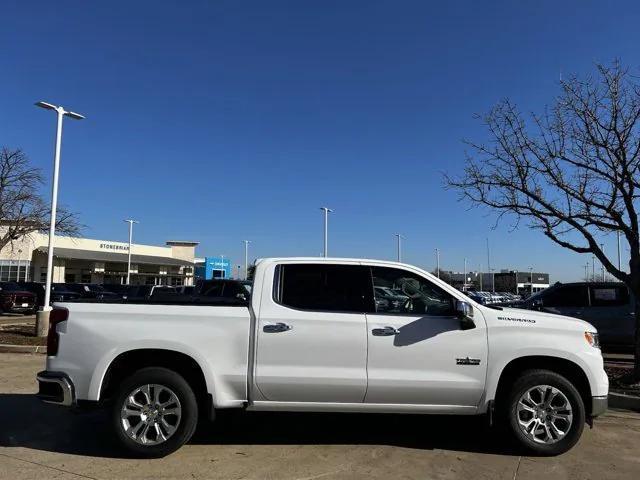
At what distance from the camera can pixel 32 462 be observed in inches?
214

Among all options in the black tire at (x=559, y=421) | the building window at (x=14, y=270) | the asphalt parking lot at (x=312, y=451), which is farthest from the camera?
the building window at (x=14, y=270)

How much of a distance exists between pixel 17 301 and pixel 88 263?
136 feet

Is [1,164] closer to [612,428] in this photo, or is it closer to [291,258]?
[291,258]

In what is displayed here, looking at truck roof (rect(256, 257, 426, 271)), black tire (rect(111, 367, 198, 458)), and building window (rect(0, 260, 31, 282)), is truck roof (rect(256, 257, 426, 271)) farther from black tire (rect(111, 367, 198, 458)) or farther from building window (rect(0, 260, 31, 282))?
building window (rect(0, 260, 31, 282))

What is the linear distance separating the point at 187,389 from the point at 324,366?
1331 mm

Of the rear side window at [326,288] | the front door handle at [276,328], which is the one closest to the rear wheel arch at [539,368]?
the rear side window at [326,288]

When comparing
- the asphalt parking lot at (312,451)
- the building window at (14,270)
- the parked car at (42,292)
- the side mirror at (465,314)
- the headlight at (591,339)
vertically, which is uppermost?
the building window at (14,270)

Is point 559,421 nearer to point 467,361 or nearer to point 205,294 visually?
point 467,361

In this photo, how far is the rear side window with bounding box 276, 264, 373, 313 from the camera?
576 centimetres

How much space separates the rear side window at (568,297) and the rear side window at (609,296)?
18 cm

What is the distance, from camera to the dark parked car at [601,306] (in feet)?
41.1

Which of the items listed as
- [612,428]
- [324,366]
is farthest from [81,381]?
[612,428]

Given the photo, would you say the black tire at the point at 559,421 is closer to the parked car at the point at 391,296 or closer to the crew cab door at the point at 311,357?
the parked car at the point at 391,296

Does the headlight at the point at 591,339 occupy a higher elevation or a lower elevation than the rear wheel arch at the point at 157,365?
higher
